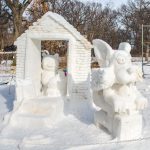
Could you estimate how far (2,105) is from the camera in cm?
880

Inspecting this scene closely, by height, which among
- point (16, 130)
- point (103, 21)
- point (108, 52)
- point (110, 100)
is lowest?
point (16, 130)

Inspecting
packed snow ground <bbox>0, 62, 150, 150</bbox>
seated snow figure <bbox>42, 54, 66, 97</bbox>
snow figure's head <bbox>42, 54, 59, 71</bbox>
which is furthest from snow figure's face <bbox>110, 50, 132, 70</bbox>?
snow figure's head <bbox>42, 54, 59, 71</bbox>

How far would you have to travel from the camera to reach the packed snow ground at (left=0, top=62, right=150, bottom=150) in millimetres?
5371

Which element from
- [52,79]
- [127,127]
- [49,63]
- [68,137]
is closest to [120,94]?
[127,127]

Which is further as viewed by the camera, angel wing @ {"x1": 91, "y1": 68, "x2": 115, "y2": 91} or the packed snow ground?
angel wing @ {"x1": 91, "y1": 68, "x2": 115, "y2": 91}

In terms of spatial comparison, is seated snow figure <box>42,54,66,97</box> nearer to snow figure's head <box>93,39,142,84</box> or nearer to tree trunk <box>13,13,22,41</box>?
snow figure's head <box>93,39,142,84</box>

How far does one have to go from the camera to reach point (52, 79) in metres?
8.88

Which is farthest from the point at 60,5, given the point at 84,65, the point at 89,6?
the point at 84,65

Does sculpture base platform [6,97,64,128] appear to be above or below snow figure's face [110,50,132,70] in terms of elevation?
below

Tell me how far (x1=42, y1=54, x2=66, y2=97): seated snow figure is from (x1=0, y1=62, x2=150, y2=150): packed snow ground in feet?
4.13

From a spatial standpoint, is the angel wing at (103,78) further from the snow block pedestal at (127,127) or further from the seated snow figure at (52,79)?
the seated snow figure at (52,79)

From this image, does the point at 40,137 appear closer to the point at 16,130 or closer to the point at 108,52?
the point at 16,130

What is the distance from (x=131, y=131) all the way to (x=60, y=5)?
3330 centimetres

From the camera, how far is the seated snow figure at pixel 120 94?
5777mm
